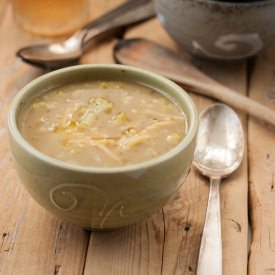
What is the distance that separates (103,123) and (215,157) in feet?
1.05

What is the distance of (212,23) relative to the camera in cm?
155

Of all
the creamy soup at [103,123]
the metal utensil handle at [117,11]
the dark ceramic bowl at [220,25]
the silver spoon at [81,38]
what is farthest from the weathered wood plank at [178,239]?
the metal utensil handle at [117,11]

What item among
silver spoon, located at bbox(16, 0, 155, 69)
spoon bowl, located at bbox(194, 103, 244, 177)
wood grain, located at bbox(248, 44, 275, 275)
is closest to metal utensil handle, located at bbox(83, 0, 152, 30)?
silver spoon, located at bbox(16, 0, 155, 69)

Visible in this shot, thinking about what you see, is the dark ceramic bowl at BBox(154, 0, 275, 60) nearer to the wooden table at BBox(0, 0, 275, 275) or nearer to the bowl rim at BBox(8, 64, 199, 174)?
the wooden table at BBox(0, 0, 275, 275)

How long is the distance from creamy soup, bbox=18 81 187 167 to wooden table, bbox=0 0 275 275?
0.61 ft

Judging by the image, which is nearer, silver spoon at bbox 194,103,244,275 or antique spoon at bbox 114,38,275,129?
silver spoon at bbox 194,103,244,275

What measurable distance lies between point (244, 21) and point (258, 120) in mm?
251

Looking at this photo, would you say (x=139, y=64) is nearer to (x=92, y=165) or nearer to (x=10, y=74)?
(x=10, y=74)

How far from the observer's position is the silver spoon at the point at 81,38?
1.65 m

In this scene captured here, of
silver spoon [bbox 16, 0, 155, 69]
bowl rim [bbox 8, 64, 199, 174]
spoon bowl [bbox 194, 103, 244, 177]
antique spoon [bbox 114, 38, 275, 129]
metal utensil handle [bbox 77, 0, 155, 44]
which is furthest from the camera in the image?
metal utensil handle [bbox 77, 0, 155, 44]

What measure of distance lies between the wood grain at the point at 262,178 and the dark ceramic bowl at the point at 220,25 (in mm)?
92

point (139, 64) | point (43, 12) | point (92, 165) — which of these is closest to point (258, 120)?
point (139, 64)

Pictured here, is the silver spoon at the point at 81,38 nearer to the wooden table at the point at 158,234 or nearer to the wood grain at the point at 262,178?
the wooden table at the point at 158,234

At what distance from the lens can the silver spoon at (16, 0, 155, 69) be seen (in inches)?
64.8
